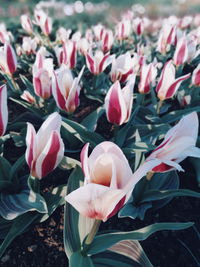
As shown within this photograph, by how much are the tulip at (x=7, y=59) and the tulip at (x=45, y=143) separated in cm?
90

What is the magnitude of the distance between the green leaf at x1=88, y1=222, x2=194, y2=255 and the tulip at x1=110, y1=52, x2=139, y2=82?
3.44ft

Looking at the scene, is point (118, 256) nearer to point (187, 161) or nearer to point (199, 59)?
point (187, 161)

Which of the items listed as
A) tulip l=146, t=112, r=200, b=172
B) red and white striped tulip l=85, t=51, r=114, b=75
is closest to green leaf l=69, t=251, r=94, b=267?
tulip l=146, t=112, r=200, b=172

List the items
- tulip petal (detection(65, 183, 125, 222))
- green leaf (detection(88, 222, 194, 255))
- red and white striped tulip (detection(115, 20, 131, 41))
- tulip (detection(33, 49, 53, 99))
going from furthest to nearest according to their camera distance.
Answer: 1. red and white striped tulip (detection(115, 20, 131, 41))
2. tulip (detection(33, 49, 53, 99))
3. green leaf (detection(88, 222, 194, 255))
4. tulip petal (detection(65, 183, 125, 222))

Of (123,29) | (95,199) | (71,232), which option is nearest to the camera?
(95,199)

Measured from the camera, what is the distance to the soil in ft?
3.79

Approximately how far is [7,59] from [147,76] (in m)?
0.84

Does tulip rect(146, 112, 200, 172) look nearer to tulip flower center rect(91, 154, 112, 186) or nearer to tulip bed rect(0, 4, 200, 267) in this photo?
tulip bed rect(0, 4, 200, 267)

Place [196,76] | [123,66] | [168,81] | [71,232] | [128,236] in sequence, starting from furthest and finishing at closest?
[196,76] < [123,66] < [168,81] < [71,232] < [128,236]

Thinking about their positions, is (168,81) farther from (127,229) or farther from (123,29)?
(123,29)

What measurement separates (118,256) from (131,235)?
0.67ft

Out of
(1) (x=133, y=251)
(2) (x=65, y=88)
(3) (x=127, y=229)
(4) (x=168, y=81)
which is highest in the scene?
(2) (x=65, y=88)

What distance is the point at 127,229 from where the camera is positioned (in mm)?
1276

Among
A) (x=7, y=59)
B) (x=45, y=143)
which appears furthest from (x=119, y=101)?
(x=7, y=59)
